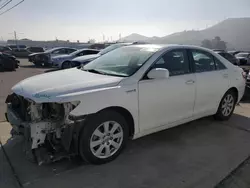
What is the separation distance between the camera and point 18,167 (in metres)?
3.38

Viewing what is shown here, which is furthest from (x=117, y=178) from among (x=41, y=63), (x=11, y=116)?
(x=41, y=63)

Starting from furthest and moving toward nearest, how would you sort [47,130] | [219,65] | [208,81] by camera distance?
1. [219,65]
2. [208,81]
3. [47,130]

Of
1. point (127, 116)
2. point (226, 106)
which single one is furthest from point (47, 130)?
point (226, 106)

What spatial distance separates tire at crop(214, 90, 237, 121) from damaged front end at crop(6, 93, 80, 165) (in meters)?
3.33

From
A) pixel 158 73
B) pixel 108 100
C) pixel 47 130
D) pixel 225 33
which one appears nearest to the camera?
pixel 47 130

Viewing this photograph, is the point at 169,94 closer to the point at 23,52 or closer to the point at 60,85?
the point at 60,85

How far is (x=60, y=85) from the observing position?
11.0ft

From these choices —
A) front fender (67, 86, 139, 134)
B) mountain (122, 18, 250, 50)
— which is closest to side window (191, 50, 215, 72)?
front fender (67, 86, 139, 134)

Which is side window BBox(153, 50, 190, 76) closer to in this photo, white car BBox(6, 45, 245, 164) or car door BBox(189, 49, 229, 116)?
white car BBox(6, 45, 245, 164)

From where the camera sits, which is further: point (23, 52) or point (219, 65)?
point (23, 52)

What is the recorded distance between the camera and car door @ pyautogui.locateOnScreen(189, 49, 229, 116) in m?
4.56

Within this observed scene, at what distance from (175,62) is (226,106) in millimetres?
1876

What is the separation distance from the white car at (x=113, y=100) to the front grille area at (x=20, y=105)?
0.04 feet

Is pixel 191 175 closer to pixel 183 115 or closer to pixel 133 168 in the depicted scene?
pixel 133 168
